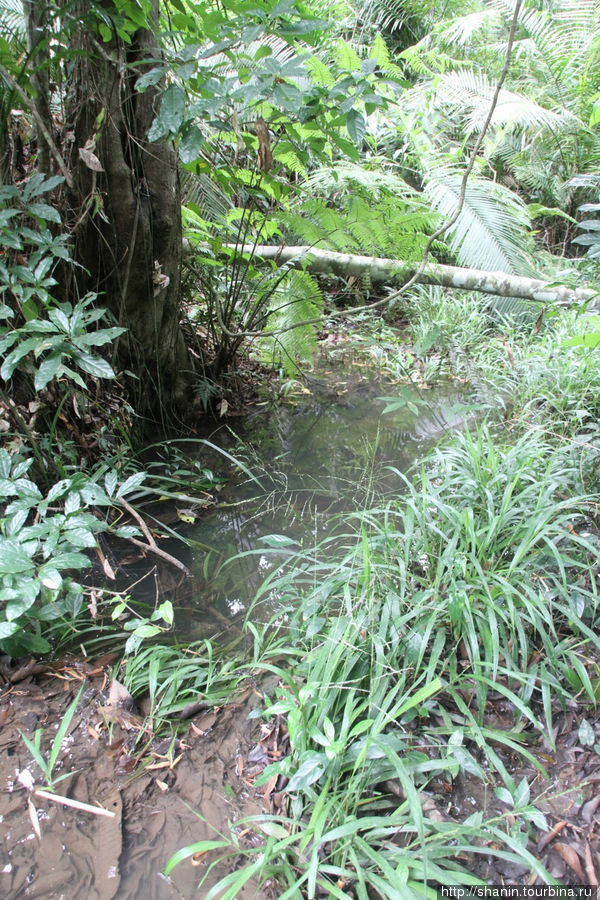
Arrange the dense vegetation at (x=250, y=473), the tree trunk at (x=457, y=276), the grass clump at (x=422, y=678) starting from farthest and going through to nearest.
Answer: the tree trunk at (x=457, y=276)
the dense vegetation at (x=250, y=473)
the grass clump at (x=422, y=678)

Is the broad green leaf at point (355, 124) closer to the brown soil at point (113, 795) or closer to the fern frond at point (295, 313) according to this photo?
the fern frond at point (295, 313)

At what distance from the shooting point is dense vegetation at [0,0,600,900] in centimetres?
105

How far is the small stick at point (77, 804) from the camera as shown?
42.1 inches

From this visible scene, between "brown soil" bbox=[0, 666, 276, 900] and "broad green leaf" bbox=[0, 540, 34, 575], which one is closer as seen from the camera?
"brown soil" bbox=[0, 666, 276, 900]

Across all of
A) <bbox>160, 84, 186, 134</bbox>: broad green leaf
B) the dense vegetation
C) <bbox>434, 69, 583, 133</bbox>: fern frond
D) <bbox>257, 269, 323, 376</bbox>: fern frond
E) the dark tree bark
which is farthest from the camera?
<bbox>434, 69, 583, 133</bbox>: fern frond

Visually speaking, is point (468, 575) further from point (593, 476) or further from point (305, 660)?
point (593, 476)

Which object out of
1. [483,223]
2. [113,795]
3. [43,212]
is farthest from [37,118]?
[483,223]

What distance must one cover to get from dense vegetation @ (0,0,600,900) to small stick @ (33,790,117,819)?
247 millimetres

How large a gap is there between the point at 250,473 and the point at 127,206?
1156 millimetres

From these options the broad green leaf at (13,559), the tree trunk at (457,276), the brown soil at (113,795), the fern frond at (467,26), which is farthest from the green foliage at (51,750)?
the fern frond at (467,26)

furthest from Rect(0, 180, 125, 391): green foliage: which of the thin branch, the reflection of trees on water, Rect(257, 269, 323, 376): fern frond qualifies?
Rect(257, 269, 323, 376): fern frond

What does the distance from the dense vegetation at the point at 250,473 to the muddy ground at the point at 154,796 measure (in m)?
0.05

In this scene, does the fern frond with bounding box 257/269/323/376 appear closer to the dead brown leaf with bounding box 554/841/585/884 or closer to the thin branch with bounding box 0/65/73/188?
the thin branch with bounding box 0/65/73/188

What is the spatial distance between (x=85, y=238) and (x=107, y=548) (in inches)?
Result: 46.1
